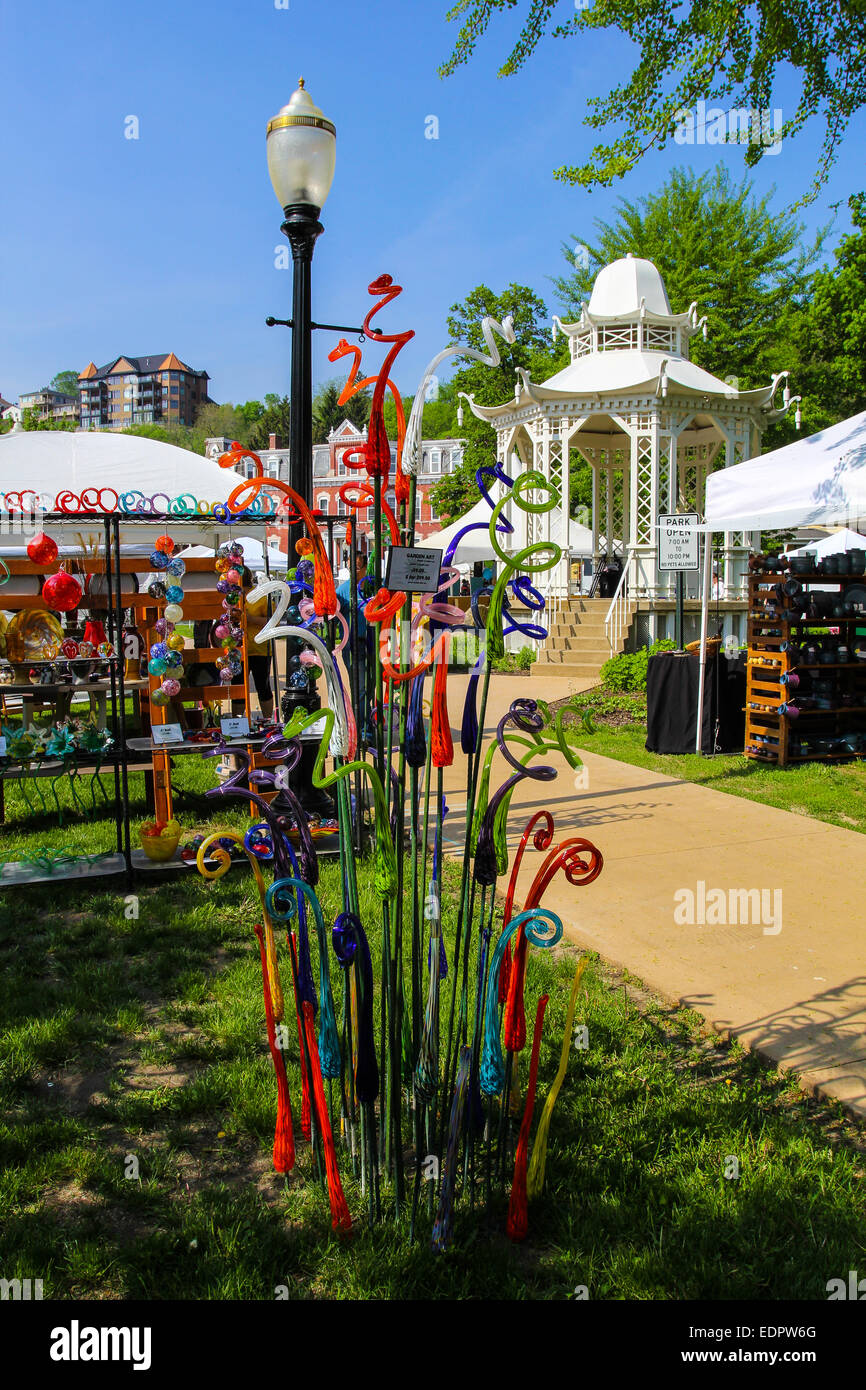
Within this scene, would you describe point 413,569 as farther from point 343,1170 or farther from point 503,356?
Result: point 503,356

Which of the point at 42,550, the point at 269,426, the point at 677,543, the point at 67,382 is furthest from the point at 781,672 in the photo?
the point at 67,382

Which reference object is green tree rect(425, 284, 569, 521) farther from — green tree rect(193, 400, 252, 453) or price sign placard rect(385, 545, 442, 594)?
green tree rect(193, 400, 252, 453)

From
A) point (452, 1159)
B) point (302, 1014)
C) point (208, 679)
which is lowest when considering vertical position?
point (452, 1159)

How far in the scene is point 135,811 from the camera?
688cm

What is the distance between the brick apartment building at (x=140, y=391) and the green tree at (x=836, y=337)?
4842 inches

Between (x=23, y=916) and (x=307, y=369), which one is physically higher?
(x=307, y=369)

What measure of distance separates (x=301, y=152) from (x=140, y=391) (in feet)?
490

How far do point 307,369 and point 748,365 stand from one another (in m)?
24.4

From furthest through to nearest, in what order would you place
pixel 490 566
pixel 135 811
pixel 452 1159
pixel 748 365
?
pixel 748 365, pixel 135 811, pixel 490 566, pixel 452 1159

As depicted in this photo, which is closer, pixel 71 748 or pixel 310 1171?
pixel 310 1171

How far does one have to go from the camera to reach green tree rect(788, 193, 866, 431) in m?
22.7

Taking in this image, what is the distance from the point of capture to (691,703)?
907 centimetres
